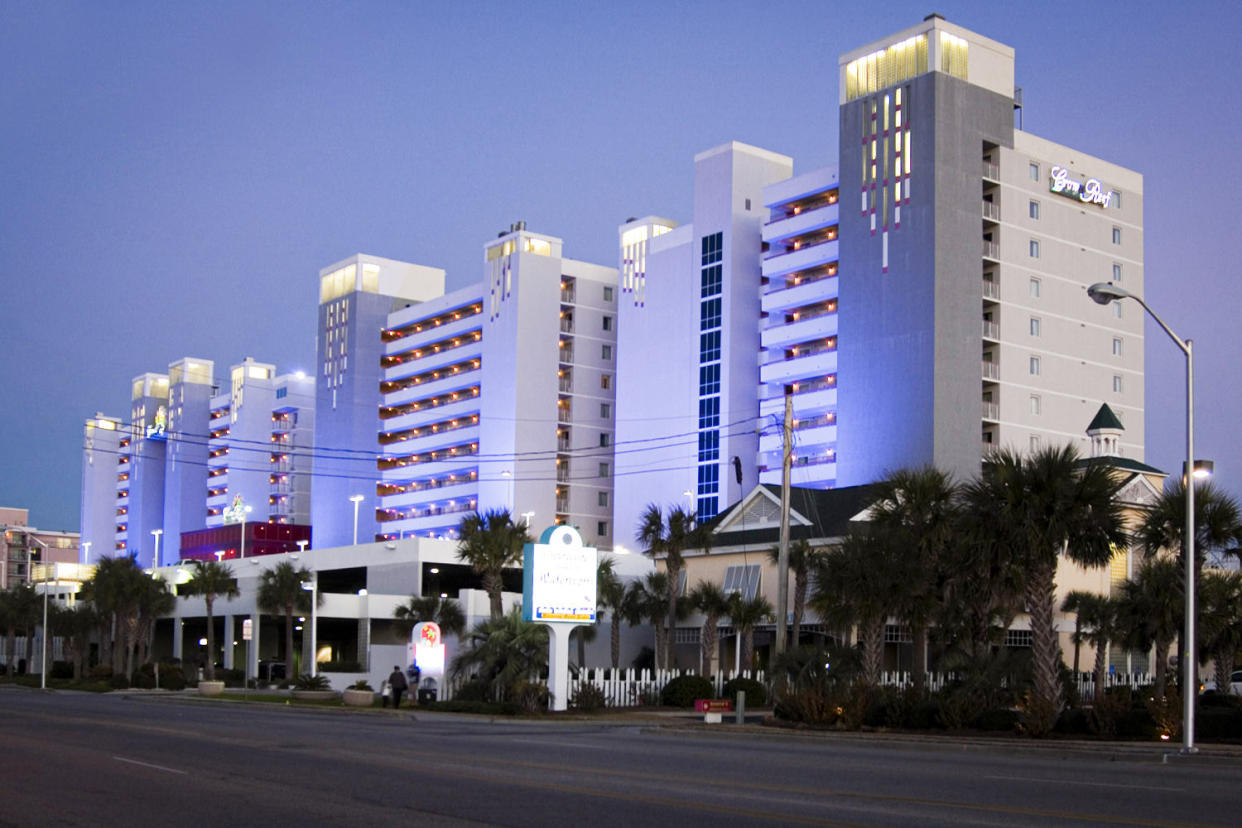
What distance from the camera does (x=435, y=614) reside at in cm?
7519

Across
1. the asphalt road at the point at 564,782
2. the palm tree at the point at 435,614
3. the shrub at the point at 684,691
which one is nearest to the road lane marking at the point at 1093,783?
the asphalt road at the point at 564,782

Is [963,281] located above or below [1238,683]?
above

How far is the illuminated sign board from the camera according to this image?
4531cm

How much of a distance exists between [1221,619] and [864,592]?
1187cm

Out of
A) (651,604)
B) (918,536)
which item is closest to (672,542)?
(651,604)

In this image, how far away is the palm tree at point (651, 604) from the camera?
68.4 m

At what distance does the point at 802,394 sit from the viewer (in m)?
103

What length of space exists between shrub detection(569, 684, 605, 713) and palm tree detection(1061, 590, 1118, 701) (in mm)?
17131

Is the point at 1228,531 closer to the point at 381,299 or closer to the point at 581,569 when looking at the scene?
the point at 581,569

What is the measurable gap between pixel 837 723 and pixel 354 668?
4603cm

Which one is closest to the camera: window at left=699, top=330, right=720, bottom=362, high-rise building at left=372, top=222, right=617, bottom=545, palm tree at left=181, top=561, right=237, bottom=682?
palm tree at left=181, top=561, right=237, bottom=682

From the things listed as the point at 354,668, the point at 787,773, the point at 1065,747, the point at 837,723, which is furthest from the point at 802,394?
the point at 787,773

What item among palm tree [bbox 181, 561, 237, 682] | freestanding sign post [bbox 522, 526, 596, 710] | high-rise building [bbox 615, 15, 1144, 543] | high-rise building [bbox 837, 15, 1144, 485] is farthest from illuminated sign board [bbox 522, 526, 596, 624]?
high-rise building [bbox 615, 15, 1144, 543]

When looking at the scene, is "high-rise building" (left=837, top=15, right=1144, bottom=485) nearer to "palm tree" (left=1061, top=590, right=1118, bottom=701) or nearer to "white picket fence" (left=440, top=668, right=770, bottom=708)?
"palm tree" (left=1061, top=590, right=1118, bottom=701)
